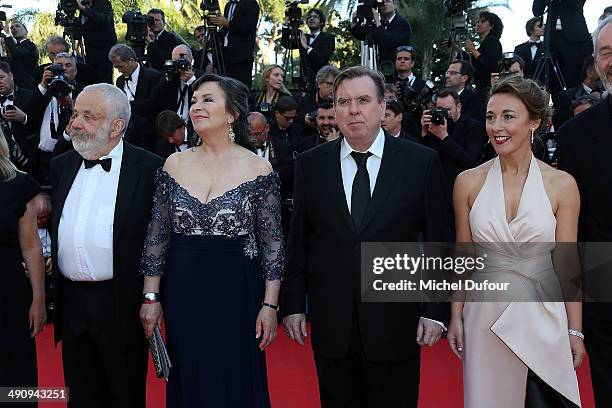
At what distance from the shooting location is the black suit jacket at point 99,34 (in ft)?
29.2

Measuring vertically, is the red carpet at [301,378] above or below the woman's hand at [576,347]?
below

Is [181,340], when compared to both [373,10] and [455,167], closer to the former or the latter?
[455,167]

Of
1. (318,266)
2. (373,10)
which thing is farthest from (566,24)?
(318,266)

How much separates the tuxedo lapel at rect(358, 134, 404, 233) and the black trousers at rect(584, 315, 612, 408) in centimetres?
98

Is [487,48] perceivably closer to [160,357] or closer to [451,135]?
[451,135]

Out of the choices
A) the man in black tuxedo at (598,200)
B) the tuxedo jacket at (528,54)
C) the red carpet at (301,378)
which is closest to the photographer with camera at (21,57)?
the red carpet at (301,378)

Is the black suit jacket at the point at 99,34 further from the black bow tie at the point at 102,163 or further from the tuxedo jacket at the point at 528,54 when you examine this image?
the black bow tie at the point at 102,163

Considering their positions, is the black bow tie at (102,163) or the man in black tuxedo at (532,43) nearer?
the black bow tie at (102,163)

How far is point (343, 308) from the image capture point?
10.5 feet

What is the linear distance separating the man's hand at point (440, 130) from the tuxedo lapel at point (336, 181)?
2844 mm

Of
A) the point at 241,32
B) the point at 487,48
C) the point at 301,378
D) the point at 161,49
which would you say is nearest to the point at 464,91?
the point at 487,48

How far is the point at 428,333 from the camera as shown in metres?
3.15

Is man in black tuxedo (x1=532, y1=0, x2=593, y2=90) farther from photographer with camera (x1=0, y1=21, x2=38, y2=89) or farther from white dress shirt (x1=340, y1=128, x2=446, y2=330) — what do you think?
photographer with camera (x1=0, y1=21, x2=38, y2=89)

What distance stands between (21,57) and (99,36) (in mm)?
1192
